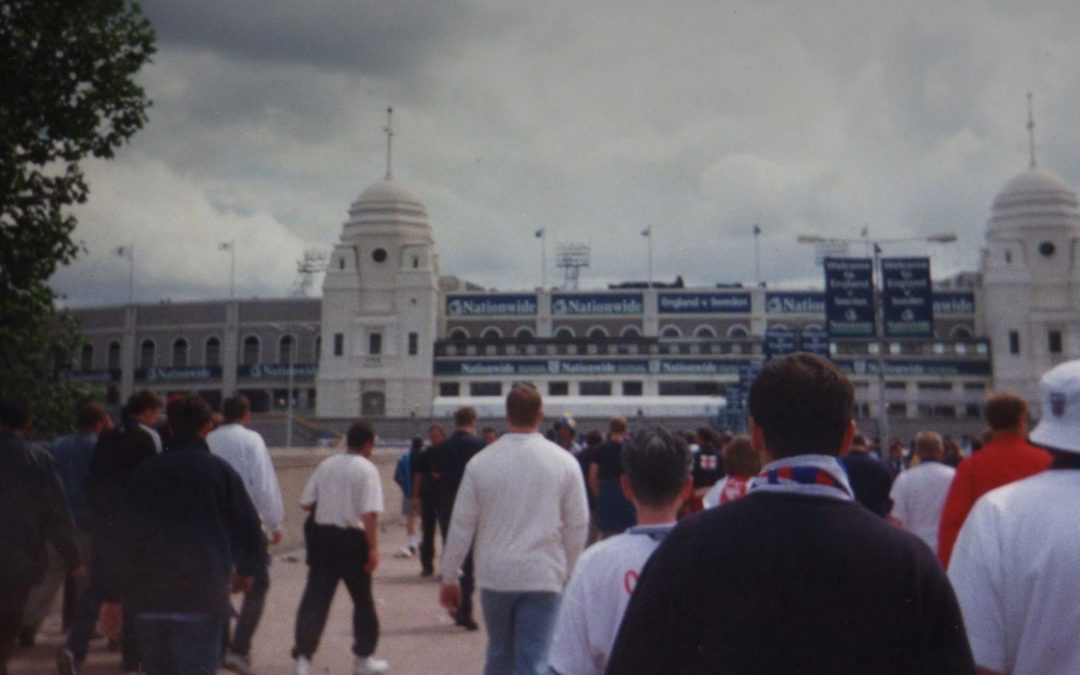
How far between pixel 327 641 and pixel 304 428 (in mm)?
49854

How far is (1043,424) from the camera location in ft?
9.45

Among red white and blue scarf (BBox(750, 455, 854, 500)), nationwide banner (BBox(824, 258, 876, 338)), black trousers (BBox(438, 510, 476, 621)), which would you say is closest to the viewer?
red white and blue scarf (BBox(750, 455, 854, 500))

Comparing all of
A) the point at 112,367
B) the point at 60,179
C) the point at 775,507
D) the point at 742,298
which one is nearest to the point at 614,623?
the point at 775,507

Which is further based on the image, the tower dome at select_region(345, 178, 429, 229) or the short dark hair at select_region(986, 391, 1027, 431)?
the tower dome at select_region(345, 178, 429, 229)

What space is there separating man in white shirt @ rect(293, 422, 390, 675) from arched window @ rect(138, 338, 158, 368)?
251 feet

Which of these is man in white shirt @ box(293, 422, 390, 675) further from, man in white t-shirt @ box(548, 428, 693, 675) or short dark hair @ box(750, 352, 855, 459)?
short dark hair @ box(750, 352, 855, 459)

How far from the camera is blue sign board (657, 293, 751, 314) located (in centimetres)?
7788

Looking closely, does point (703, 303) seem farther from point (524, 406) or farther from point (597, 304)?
point (524, 406)

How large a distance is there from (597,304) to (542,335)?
4.50 meters

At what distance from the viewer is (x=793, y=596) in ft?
6.50

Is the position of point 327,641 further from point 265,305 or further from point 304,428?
point 265,305

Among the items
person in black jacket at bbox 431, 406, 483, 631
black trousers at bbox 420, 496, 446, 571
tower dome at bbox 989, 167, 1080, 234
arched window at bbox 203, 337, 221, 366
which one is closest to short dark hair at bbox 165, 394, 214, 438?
person in black jacket at bbox 431, 406, 483, 631

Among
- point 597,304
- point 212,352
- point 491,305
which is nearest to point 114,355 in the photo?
point 212,352

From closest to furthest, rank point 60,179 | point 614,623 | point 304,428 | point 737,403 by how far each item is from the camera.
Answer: point 614,623
point 60,179
point 737,403
point 304,428
